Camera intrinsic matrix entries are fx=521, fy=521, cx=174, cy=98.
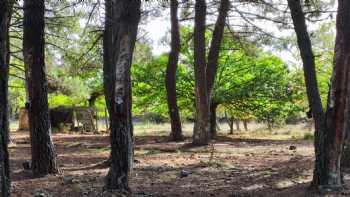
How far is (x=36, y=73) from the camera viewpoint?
358 inches

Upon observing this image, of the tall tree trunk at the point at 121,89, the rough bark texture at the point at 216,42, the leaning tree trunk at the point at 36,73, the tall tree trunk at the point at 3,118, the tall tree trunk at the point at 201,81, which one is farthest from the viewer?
the rough bark texture at the point at 216,42

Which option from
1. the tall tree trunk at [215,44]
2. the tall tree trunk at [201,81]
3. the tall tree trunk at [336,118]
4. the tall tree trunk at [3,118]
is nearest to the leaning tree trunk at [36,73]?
the tall tree trunk at [3,118]

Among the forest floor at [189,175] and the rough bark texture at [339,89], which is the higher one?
the rough bark texture at [339,89]

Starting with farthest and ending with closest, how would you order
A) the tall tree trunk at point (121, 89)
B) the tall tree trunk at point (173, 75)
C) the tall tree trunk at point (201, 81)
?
1. the tall tree trunk at point (173, 75)
2. the tall tree trunk at point (201, 81)
3. the tall tree trunk at point (121, 89)

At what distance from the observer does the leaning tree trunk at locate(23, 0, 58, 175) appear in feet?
29.7

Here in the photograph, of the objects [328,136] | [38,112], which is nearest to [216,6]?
[38,112]

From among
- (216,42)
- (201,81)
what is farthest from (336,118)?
(216,42)

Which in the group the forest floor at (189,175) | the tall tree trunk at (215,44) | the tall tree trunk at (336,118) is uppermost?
the tall tree trunk at (215,44)

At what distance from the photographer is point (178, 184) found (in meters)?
8.76

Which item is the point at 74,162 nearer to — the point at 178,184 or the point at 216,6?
the point at 178,184

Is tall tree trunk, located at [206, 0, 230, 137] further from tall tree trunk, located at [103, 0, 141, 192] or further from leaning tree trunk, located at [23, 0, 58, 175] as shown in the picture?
tall tree trunk, located at [103, 0, 141, 192]

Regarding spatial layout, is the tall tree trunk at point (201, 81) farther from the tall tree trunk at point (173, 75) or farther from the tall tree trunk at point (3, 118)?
the tall tree trunk at point (3, 118)

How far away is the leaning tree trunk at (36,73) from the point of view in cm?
905

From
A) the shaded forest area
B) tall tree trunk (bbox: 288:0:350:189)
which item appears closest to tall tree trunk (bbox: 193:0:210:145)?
the shaded forest area
